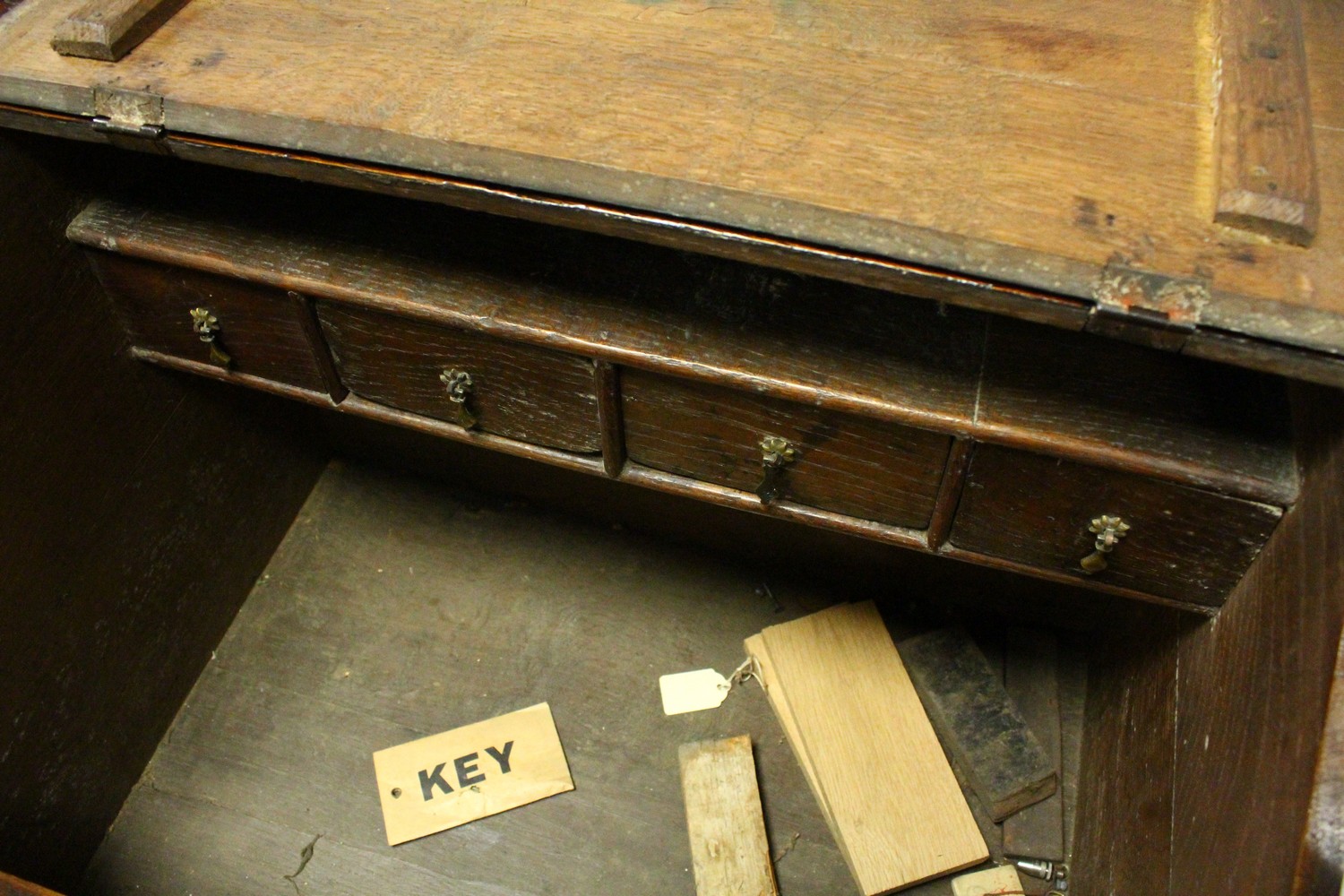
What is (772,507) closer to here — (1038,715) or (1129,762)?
(1129,762)

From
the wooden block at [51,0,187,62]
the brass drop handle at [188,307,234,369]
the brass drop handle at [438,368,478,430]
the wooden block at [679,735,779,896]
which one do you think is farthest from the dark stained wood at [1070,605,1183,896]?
the wooden block at [51,0,187,62]

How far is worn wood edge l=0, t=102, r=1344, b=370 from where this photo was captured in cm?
92

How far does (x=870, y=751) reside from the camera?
5.49ft

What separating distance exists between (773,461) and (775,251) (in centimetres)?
33

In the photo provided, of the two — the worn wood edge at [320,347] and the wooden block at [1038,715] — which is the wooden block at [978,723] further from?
the worn wood edge at [320,347]

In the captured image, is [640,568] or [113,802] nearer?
[113,802]

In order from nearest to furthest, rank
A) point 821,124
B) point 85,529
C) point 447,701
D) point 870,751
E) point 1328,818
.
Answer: point 1328,818 < point 821,124 < point 85,529 < point 870,751 < point 447,701

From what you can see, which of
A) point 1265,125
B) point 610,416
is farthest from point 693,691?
point 1265,125

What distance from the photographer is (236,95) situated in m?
1.16

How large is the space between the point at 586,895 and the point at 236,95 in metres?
1.26

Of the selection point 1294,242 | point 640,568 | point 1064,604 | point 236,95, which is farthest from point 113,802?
point 1294,242

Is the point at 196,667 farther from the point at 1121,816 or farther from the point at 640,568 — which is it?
the point at 1121,816

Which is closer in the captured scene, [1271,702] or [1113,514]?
[1271,702]

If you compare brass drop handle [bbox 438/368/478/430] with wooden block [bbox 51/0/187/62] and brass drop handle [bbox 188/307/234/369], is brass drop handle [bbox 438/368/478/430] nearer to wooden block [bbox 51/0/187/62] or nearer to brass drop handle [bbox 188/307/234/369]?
brass drop handle [bbox 188/307/234/369]
